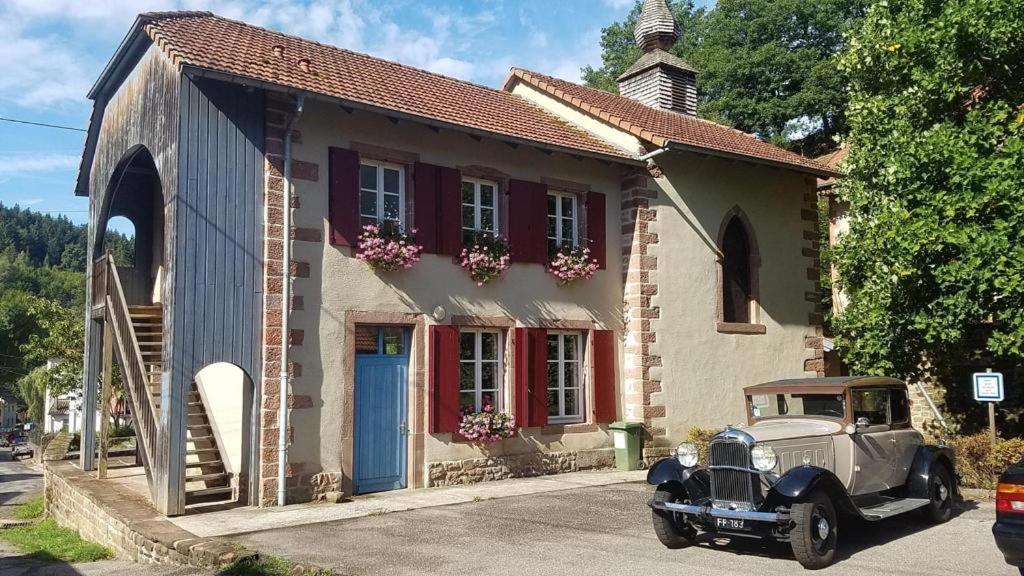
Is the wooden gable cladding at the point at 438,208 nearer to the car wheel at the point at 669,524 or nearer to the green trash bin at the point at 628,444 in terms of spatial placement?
the green trash bin at the point at 628,444

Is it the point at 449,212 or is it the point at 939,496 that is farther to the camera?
the point at 449,212

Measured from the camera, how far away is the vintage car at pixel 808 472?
6.33 meters

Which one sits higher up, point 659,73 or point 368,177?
point 659,73

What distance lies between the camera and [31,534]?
12.1 m

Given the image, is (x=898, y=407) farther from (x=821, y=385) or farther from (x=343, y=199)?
(x=343, y=199)

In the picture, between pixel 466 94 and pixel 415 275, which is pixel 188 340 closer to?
pixel 415 275

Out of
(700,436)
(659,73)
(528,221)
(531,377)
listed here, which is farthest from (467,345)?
(659,73)

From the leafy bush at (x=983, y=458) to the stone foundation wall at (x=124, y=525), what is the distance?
27.1 feet

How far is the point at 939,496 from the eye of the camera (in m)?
7.98

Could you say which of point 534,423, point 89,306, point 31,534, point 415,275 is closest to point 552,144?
point 415,275

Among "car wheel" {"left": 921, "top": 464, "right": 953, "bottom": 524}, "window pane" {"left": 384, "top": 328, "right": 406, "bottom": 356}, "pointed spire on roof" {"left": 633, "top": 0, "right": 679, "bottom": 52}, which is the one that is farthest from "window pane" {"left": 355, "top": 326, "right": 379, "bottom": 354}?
"pointed spire on roof" {"left": 633, "top": 0, "right": 679, "bottom": 52}

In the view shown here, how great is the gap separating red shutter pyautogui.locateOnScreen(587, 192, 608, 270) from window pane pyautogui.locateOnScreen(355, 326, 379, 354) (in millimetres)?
3797

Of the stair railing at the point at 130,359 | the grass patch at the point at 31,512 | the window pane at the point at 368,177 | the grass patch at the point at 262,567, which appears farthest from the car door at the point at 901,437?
the grass patch at the point at 31,512

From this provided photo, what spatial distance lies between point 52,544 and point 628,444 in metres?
7.77
